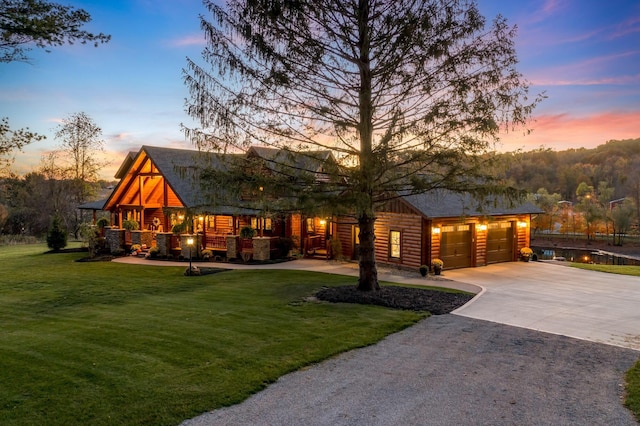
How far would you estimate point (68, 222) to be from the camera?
37719mm

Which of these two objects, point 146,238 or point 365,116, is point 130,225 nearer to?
point 146,238

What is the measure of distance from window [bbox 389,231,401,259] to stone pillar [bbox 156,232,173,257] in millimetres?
11237

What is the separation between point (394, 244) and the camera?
1883cm

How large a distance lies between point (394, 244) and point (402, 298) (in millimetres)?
7501

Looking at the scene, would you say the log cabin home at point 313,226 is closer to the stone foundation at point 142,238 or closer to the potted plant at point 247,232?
the stone foundation at point 142,238

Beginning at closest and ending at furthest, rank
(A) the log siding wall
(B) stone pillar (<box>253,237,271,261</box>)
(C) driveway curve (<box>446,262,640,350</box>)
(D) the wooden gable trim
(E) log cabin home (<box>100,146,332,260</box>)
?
(C) driveway curve (<box>446,262,640,350</box>) → (A) the log siding wall → (B) stone pillar (<box>253,237,271,261</box>) → (E) log cabin home (<box>100,146,332,260</box>) → (D) the wooden gable trim

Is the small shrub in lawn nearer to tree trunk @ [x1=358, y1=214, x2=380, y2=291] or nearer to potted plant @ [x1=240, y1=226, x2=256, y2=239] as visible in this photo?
potted plant @ [x1=240, y1=226, x2=256, y2=239]

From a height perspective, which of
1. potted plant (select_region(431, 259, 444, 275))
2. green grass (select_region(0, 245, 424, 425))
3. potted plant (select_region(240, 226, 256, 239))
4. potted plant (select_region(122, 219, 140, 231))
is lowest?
green grass (select_region(0, 245, 424, 425))

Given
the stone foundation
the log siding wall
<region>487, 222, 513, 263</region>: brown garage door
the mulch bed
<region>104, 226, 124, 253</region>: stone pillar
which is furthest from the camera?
<region>104, 226, 124, 253</region>: stone pillar

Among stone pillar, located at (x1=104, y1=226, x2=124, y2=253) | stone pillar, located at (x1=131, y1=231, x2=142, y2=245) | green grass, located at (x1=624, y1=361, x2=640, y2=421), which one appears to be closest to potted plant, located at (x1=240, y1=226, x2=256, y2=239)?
stone pillar, located at (x1=131, y1=231, x2=142, y2=245)

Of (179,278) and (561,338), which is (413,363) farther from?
(179,278)

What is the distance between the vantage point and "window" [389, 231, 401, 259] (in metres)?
18.6

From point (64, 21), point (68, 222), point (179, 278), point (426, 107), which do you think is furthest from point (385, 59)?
point (68, 222)

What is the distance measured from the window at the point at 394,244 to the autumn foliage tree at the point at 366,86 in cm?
761
